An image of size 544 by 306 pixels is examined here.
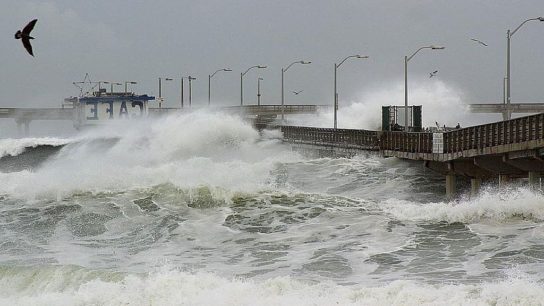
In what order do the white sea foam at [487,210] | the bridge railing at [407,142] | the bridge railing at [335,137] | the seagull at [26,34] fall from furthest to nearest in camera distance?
the bridge railing at [335,137], the bridge railing at [407,142], the white sea foam at [487,210], the seagull at [26,34]

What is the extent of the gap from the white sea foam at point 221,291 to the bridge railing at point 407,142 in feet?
66.1

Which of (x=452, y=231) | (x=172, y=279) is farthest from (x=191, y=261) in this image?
(x=452, y=231)

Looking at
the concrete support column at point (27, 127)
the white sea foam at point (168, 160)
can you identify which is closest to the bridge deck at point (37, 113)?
the concrete support column at point (27, 127)

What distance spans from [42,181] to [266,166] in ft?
43.3

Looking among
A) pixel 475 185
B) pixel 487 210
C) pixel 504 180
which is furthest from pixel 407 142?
pixel 487 210

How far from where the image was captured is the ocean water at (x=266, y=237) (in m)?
18.3

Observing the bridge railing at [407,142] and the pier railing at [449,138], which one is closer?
the pier railing at [449,138]

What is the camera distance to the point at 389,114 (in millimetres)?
51781

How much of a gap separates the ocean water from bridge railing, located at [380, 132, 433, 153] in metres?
1.13

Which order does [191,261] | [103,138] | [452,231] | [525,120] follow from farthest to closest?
[103,138] → [525,120] → [452,231] → [191,261]

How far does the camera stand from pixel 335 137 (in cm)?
5309

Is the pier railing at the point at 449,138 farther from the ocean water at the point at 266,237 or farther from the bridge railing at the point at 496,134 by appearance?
the ocean water at the point at 266,237

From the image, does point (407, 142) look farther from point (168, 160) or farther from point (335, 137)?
point (168, 160)

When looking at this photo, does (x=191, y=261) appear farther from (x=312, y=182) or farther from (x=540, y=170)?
(x=312, y=182)
